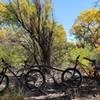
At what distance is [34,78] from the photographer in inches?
512

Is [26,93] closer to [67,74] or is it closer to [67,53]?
[67,74]

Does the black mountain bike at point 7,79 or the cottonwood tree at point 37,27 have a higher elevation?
the cottonwood tree at point 37,27

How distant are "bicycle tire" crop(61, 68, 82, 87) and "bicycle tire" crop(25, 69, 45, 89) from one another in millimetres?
803

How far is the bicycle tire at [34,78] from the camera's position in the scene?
A: 42.2 feet

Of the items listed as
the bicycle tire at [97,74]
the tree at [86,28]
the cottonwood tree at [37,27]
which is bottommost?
the bicycle tire at [97,74]

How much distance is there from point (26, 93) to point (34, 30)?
5614 mm

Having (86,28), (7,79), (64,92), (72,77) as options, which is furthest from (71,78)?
(86,28)

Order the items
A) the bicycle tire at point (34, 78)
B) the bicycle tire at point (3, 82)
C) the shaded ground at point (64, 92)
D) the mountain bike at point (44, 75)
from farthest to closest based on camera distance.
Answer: the mountain bike at point (44, 75)
the bicycle tire at point (34, 78)
the bicycle tire at point (3, 82)
the shaded ground at point (64, 92)

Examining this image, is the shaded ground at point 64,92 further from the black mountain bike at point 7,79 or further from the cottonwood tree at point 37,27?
the cottonwood tree at point 37,27

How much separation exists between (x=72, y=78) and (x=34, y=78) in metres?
1.32

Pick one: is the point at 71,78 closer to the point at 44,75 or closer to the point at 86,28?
the point at 44,75

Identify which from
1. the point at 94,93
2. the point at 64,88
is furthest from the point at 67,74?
the point at 94,93

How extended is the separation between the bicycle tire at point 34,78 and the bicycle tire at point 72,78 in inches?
31.6

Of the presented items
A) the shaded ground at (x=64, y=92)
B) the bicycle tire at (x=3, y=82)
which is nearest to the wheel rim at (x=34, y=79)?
the shaded ground at (x=64, y=92)
